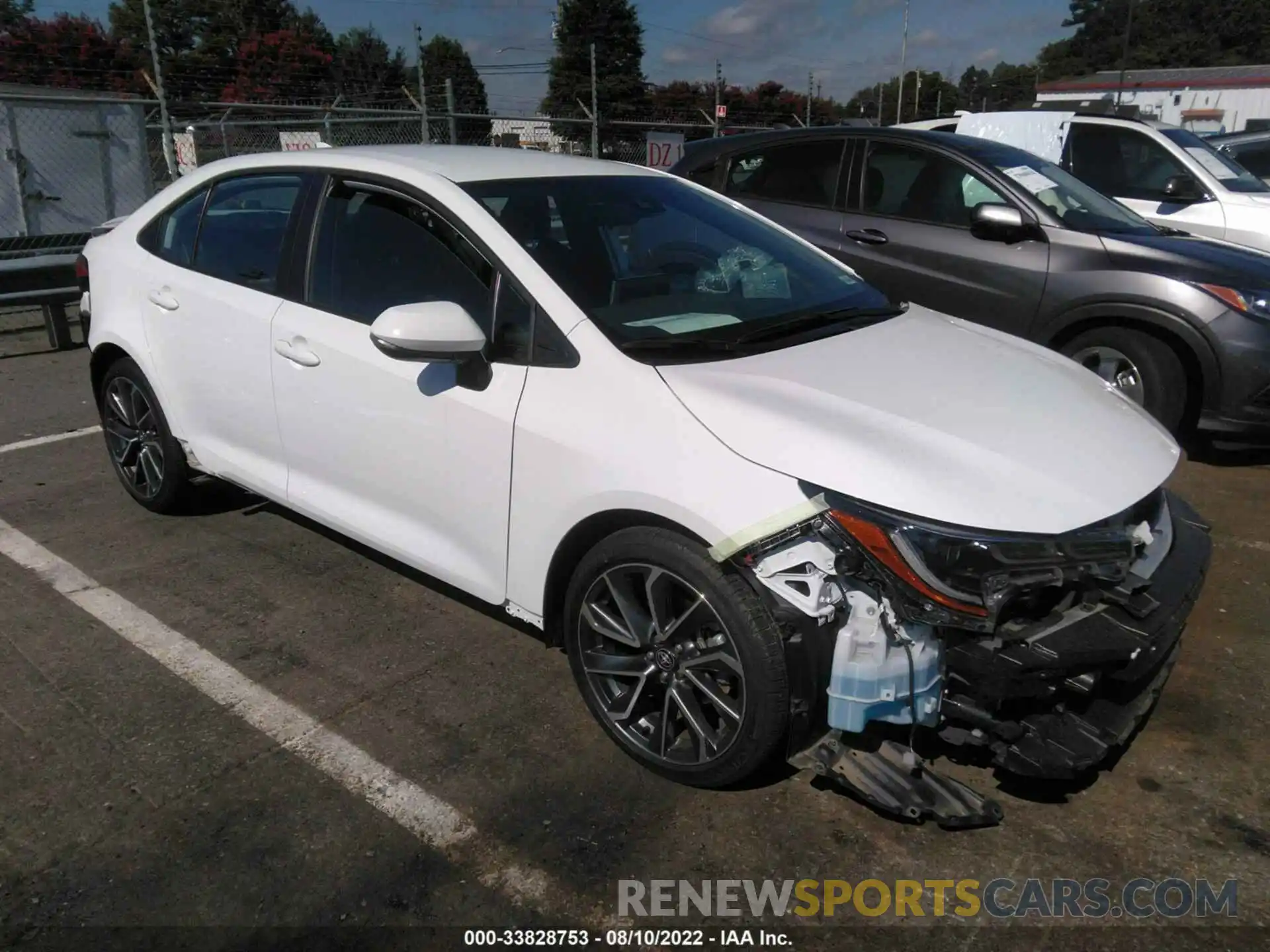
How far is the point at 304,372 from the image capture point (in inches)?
137

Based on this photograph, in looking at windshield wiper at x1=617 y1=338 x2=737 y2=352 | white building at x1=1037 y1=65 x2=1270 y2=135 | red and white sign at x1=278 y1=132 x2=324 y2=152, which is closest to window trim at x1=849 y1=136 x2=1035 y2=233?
windshield wiper at x1=617 y1=338 x2=737 y2=352

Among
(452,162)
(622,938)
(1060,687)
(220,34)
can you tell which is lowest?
(622,938)

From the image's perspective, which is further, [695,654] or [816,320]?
[816,320]

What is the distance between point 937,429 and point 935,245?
369 centimetres

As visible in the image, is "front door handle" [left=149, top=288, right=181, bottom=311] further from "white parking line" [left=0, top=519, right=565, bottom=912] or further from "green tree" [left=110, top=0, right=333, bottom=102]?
"green tree" [left=110, top=0, right=333, bottom=102]

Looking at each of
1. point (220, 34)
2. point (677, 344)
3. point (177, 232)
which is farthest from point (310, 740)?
point (220, 34)

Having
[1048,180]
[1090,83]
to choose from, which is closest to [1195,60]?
[1090,83]

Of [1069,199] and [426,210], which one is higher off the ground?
[426,210]

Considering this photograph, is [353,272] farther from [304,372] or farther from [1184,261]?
[1184,261]

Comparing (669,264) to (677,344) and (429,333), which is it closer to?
(677,344)

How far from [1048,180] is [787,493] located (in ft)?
14.9

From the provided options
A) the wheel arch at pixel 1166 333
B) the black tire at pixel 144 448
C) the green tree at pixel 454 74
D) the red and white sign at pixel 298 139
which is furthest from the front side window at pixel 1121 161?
the green tree at pixel 454 74

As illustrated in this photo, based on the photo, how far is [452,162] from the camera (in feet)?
11.5

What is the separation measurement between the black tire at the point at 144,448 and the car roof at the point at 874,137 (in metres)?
4.06
